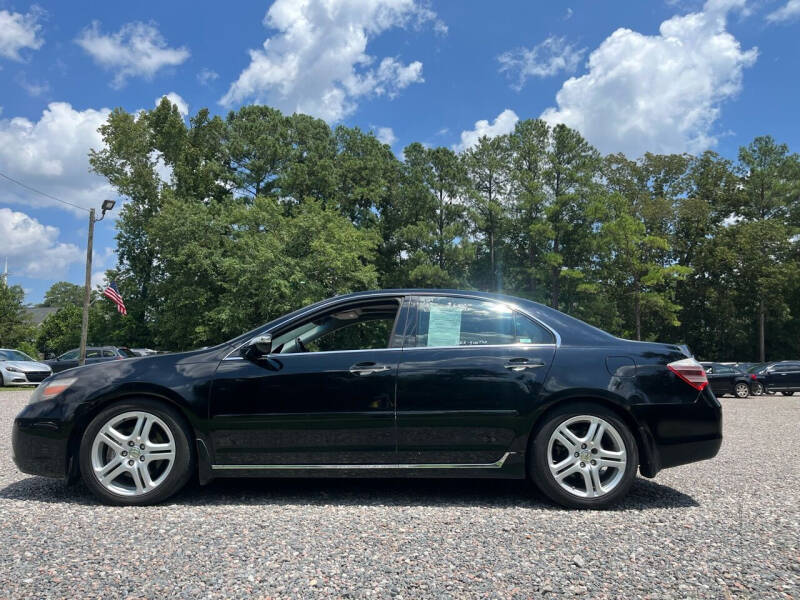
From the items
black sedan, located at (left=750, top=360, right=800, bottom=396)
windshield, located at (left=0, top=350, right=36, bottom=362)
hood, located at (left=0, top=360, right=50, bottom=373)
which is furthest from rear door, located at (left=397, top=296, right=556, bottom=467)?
black sedan, located at (left=750, top=360, right=800, bottom=396)

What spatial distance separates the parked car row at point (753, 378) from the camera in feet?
→ 72.5

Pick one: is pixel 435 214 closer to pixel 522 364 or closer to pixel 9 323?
pixel 9 323

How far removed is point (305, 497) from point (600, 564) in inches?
84.2

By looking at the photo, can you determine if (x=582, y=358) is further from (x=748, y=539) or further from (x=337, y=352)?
(x=337, y=352)

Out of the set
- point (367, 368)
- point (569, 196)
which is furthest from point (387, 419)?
point (569, 196)

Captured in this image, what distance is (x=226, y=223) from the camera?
34531 mm

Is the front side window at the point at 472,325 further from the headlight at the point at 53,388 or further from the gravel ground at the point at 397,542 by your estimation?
the headlight at the point at 53,388

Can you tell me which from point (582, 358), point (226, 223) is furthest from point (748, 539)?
point (226, 223)

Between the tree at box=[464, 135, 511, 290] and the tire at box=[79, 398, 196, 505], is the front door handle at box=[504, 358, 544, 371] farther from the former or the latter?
the tree at box=[464, 135, 511, 290]

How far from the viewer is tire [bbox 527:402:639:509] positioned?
3879mm

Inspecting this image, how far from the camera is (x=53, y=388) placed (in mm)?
4109

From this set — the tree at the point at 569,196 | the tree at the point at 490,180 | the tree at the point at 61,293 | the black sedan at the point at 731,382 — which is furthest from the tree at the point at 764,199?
the tree at the point at 61,293

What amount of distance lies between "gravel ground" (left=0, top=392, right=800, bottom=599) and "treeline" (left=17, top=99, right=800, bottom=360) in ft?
95.4

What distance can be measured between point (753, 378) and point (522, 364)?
917 inches
